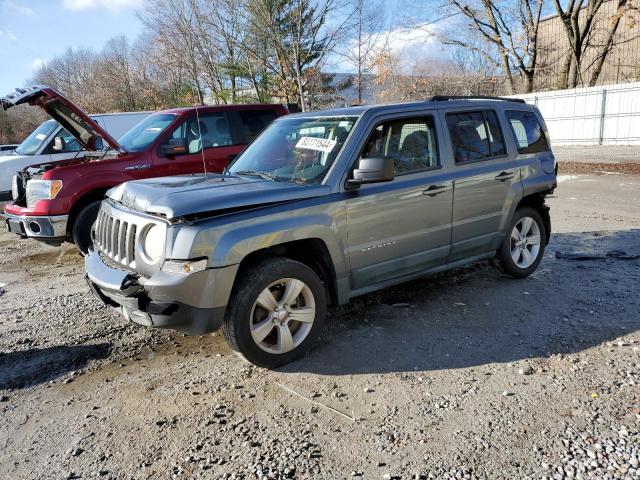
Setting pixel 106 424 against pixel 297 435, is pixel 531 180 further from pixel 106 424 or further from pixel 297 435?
pixel 106 424

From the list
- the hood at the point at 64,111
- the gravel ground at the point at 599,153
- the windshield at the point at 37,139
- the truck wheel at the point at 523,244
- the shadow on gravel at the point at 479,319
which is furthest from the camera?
the gravel ground at the point at 599,153

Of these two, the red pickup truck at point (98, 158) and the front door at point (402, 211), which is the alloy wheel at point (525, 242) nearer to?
the front door at point (402, 211)

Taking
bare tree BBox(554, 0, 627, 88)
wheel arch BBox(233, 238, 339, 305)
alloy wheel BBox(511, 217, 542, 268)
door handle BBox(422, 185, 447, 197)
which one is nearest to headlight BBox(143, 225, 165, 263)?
wheel arch BBox(233, 238, 339, 305)

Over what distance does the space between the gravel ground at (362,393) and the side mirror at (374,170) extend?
1363 millimetres

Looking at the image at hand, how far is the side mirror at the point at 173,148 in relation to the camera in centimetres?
733

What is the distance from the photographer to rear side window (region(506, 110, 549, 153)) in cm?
545

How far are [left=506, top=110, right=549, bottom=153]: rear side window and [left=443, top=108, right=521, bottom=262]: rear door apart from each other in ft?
0.85

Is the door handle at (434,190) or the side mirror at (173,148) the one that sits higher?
the side mirror at (173,148)

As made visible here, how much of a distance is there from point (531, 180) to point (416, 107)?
5.83 ft

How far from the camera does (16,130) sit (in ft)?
151

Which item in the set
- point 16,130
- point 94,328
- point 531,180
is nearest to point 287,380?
point 94,328

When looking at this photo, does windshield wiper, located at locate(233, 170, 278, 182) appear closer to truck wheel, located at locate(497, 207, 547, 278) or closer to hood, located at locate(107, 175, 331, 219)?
hood, located at locate(107, 175, 331, 219)

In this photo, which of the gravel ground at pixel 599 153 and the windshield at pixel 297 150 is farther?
the gravel ground at pixel 599 153

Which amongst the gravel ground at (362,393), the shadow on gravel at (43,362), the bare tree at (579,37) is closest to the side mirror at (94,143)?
the gravel ground at (362,393)
